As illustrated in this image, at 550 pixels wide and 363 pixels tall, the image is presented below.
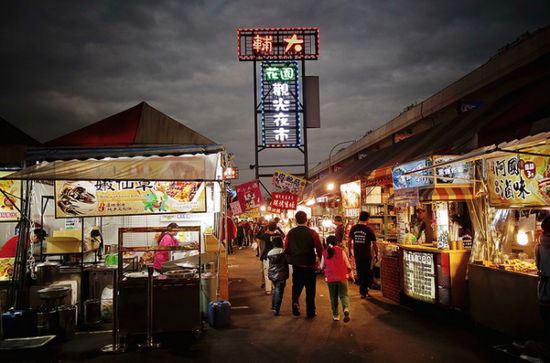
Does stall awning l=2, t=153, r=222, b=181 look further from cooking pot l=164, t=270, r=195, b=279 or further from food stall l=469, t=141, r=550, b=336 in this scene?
food stall l=469, t=141, r=550, b=336

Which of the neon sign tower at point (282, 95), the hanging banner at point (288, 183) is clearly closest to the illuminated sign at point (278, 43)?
the neon sign tower at point (282, 95)

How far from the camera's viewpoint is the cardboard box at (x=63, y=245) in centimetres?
788

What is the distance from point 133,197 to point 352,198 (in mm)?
6929

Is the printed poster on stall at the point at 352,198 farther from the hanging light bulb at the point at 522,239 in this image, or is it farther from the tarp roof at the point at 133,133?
the tarp roof at the point at 133,133

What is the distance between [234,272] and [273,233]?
584cm

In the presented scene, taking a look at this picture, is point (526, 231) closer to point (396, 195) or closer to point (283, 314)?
point (396, 195)

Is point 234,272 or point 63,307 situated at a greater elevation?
point 63,307

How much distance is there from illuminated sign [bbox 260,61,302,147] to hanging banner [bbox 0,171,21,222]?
49.2ft

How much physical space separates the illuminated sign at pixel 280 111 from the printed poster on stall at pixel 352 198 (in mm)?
9535

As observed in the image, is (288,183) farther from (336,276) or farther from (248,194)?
(336,276)

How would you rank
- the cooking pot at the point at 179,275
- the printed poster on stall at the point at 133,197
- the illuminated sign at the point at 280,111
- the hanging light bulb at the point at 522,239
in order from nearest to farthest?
the hanging light bulb at the point at 522,239 → the cooking pot at the point at 179,275 → the printed poster on stall at the point at 133,197 → the illuminated sign at the point at 280,111

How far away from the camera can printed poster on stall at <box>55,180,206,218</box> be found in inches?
307

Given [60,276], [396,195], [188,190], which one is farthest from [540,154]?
[60,276]

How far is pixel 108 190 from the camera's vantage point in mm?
7895
